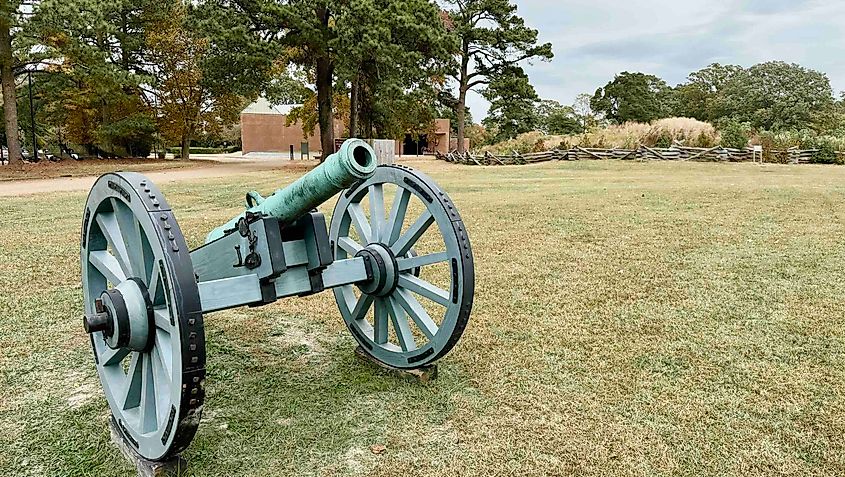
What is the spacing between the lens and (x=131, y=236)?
229 cm

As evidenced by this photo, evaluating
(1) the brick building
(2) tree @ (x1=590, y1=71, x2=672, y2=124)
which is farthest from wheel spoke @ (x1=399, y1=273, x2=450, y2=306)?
(2) tree @ (x1=590, y1=71, x2=672, y2=124)

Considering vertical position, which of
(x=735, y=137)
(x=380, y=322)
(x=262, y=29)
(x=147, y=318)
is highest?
(x=262, y=29)

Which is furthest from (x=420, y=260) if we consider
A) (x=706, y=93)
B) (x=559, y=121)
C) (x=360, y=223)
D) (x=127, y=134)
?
(x=706, y=93)

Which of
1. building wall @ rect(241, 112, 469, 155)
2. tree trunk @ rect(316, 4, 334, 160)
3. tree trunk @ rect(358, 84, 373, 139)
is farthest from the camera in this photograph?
building wall @ rect(241, 112, 469, 155)

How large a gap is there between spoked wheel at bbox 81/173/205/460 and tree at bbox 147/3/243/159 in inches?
863

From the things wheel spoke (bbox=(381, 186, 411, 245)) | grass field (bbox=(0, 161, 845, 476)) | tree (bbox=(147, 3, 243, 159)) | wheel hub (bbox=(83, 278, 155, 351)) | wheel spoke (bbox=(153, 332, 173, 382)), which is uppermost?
tree (bbox=(147, 3, 243, 159))

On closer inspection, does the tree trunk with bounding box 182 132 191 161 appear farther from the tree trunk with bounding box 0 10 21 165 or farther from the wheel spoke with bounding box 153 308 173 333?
the wheel spoke with bounding box 153 308 173 333

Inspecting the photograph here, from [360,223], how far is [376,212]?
7.0 inches

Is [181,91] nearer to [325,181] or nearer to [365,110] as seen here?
[365,110]

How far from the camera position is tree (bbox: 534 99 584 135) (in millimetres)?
46550

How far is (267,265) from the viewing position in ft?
8.20

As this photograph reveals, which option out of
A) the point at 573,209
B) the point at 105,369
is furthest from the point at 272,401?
the point at 573,209

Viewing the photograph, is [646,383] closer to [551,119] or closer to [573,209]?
[573,209]

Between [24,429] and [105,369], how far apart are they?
19.4 inches
